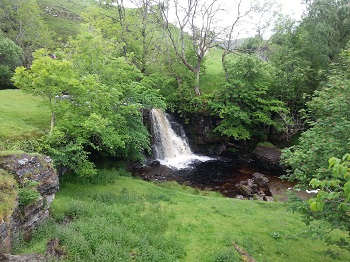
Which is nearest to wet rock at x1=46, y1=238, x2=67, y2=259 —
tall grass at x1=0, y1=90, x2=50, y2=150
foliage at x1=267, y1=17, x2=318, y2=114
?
tall grass at x1=0, y1=90, x2=50, y2=150

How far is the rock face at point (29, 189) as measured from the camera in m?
9.67

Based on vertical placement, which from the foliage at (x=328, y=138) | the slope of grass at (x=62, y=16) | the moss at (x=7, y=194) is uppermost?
the slope of grass at (x=62, y=16)

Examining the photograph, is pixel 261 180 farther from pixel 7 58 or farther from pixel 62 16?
pixel 62 16

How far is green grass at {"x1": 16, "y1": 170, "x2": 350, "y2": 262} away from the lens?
1102 cm

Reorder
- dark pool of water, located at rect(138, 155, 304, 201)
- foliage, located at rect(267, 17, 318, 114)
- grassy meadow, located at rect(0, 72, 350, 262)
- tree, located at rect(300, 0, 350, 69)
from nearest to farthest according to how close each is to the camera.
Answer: grassy meadow, located at rect(0, 72, 350, 262), dark pool of water, located at rect(138, 155, 304, 201), tree, located at rect(300, 0, 350, 69), foliage, located at rect(267, 17, 318, 114)

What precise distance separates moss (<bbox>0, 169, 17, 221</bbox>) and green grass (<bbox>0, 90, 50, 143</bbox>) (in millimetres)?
5694

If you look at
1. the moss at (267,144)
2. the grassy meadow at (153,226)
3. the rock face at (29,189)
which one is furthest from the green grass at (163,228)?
the moss at (267,144)

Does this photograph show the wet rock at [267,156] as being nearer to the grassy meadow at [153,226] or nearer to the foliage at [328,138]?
the grassy meadow at [153,226]

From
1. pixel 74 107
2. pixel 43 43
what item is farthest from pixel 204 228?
pixel 43 43

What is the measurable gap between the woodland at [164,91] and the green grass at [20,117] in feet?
0.91

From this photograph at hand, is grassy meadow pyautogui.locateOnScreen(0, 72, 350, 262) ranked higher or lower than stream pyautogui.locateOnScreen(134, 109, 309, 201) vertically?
higher

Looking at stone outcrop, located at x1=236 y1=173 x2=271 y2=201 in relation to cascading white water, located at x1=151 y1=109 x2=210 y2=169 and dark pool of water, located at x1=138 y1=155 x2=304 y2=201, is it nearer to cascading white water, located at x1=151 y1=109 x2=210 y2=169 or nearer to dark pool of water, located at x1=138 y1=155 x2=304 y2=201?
dark pool of water, located at x1=138 y1=155 x2=304 y2=201

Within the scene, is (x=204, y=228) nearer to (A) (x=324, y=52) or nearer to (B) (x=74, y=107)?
(B) (x=74, y=107)

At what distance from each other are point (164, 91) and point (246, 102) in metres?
9.95
